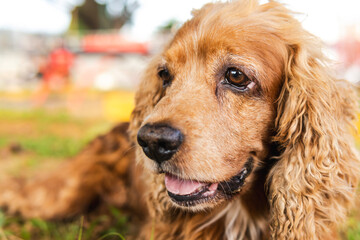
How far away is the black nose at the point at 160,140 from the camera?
66.2 inches

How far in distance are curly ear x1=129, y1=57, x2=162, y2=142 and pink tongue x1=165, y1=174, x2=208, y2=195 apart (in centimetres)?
85

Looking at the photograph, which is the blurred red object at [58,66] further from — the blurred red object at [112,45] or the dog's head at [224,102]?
the dog's head at [224,102]

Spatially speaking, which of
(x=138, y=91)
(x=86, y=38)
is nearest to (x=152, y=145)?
(x=138, y=91)

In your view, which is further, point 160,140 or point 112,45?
point 112,45

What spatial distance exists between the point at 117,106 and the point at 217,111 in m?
7.01

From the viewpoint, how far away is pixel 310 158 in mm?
1936

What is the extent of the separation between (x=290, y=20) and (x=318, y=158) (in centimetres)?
→ 103

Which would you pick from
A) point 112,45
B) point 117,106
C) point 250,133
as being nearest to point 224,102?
point 250,133

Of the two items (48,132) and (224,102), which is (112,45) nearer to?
(48,132)

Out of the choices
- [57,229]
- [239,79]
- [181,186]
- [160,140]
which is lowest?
[57,229]

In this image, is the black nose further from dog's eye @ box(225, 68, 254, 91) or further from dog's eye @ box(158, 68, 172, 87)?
dog's eye @ box(158, 68, 172, 87)

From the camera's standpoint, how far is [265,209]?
222 centimetres

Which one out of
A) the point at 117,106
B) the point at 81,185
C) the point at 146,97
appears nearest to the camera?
the point at 146,97

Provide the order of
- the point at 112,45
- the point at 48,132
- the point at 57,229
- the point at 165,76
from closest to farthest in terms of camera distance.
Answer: the point at 165,76 < the point at 57,229 < the point at 48,132 < the point at 112,45
